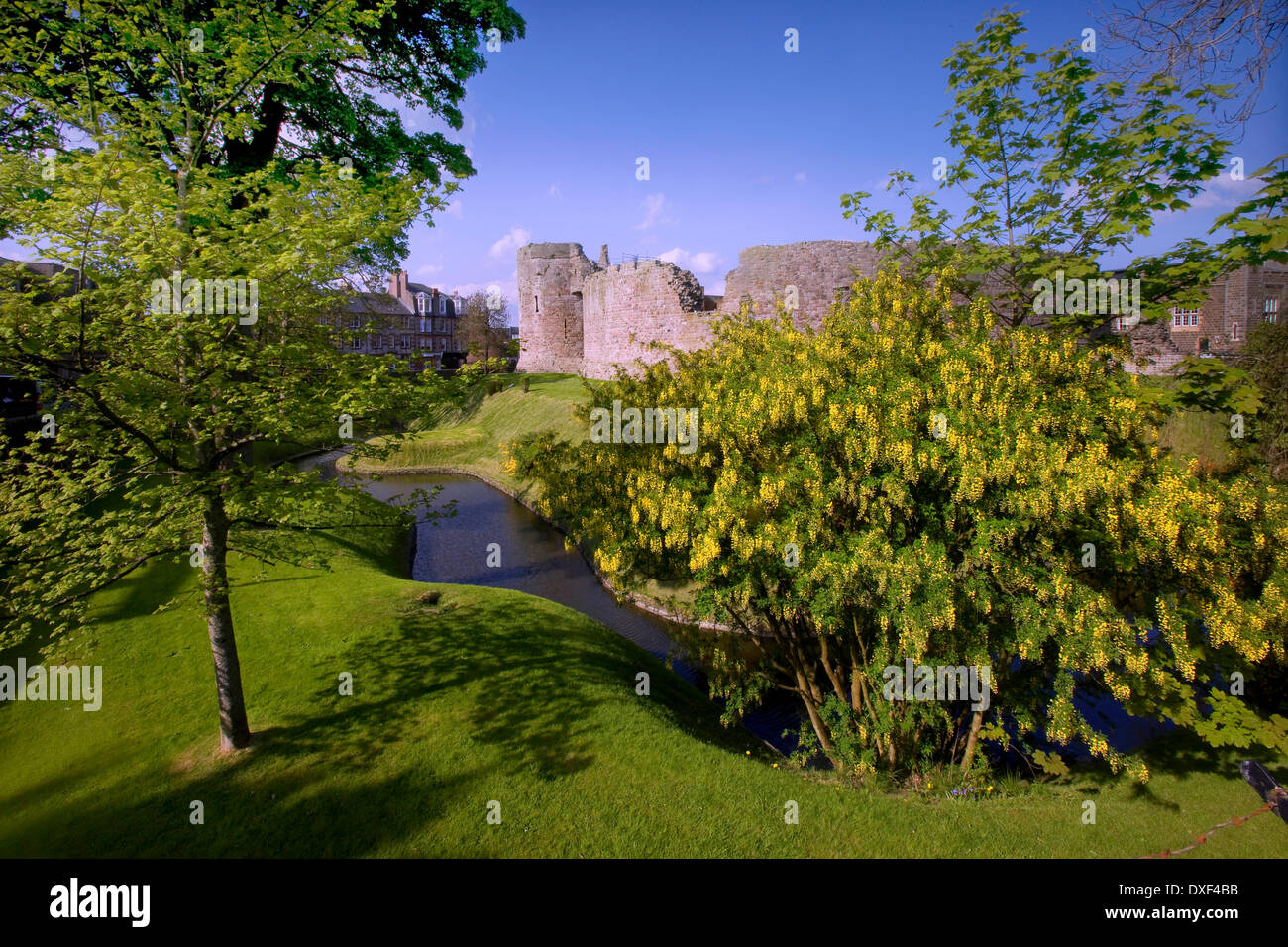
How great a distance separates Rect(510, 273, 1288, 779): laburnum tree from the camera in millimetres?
7379

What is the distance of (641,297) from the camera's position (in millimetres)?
36781

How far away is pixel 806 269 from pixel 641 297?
12.5m

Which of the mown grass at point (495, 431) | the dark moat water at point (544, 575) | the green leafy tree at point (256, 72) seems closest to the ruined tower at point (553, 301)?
the mown grass at point (495, 431)

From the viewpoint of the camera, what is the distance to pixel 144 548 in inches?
297

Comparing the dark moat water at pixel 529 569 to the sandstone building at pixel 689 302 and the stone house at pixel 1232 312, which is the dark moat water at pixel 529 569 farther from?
the stone house at pixel 1232 312

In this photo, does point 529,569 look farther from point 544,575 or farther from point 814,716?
point 814,716

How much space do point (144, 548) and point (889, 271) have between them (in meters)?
11.6

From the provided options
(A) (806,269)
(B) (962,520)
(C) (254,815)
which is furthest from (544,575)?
(B) (962,520)

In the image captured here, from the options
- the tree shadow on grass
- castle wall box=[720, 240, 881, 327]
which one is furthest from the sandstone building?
the tree shadow on grass

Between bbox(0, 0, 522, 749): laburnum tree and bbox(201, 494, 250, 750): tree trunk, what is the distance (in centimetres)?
3

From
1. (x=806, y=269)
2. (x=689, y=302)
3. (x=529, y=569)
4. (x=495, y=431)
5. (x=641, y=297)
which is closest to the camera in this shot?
(x=529, y=569)

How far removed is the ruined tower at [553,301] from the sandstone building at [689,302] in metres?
0.08

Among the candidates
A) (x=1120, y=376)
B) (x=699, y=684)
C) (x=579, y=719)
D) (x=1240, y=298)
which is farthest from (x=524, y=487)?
(x=1240, y=298)

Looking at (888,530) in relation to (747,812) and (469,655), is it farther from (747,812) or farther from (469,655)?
(469,655)
